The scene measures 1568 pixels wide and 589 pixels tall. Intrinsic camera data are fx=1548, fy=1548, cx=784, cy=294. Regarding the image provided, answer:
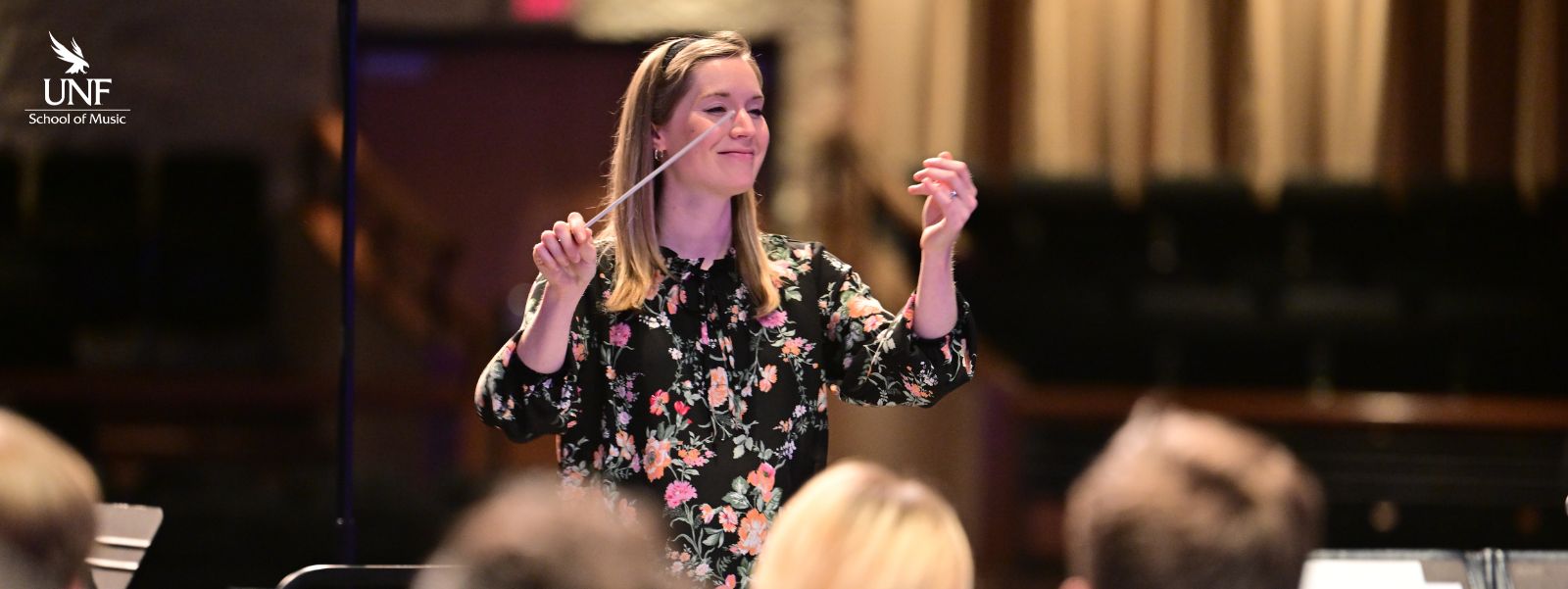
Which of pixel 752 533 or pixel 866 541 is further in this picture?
pixel 752 533

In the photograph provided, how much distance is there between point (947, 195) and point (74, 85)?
1.50 metres

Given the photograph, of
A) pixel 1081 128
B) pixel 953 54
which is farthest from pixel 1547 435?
pixel 953 54

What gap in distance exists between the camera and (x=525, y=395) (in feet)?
5.62

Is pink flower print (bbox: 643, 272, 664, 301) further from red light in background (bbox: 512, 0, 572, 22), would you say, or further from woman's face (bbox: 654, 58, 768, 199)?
red light in background (bbox: 512, 0, 572, 22)

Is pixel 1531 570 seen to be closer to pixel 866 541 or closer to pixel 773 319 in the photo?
pixel 773 319

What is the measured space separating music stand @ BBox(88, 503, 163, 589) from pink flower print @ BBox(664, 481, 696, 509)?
610mm

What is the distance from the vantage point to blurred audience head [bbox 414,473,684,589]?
926 mm

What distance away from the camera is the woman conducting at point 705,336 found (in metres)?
1.73

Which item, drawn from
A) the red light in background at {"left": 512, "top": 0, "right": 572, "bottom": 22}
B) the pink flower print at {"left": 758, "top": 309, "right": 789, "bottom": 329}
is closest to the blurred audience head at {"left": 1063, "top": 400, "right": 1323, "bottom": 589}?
the pink flower print at {"left": 758, "top": 309, "right": 789, "bottom": 329}

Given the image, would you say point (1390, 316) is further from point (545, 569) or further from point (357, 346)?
point (545, 569)

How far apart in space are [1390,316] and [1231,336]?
18.4 inches

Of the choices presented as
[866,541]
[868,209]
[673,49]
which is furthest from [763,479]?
[868,209]

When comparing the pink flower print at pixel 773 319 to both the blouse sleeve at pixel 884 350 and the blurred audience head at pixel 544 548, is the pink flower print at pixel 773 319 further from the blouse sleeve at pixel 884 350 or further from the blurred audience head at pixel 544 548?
the blurred audience head at pixel 544 548

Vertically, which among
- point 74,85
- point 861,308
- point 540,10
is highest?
point 540,10
